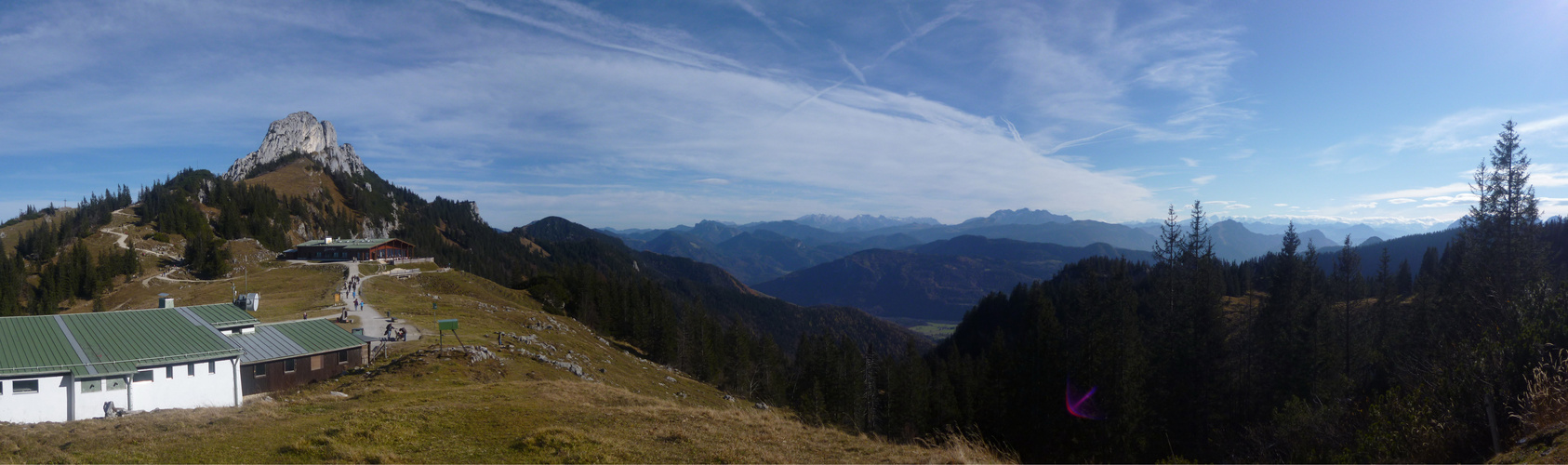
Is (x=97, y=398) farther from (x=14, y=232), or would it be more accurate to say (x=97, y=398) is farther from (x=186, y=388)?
(x=14, y=232)

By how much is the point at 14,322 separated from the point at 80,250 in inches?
3693

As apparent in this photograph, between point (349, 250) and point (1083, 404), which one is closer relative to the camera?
point (1083, 404)

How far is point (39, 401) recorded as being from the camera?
21.3m

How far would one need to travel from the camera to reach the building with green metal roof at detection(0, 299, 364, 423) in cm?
2145

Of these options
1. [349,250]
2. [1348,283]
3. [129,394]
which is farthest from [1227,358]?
[349,250]

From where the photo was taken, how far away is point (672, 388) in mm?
44625

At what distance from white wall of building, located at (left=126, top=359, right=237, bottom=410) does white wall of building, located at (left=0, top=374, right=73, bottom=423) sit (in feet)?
3.55

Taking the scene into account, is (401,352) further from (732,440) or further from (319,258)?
(319,258)

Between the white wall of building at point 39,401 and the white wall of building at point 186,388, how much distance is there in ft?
3.55

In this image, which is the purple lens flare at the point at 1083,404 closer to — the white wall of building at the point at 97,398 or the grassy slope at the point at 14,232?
the white wall of building at the point at 97,398

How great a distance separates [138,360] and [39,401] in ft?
8.77

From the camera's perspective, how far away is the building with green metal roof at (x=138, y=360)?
21453mm

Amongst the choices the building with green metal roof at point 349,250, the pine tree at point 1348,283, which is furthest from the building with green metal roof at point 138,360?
the building with green metal roof at point 349,250

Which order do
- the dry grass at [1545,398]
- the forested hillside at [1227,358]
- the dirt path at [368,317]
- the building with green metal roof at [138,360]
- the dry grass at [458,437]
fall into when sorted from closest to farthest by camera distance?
1. the dry grass at [1545,398]
2. the dry grass at [458,437]
3. the building with green metal roof at [138,360]
4. the forested hillside at [1227,358]
5. the dirt path at [368,317]
